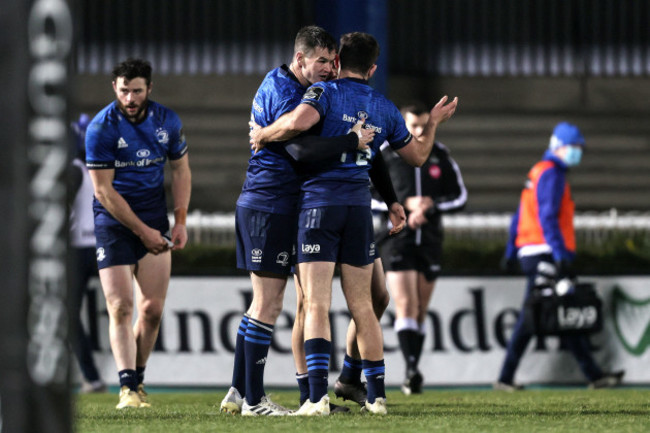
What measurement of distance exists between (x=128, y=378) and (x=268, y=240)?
4.15 feet

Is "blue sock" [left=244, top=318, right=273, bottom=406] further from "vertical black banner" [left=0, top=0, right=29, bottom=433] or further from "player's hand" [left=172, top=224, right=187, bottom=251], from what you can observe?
"vertical black banner" [left=0, top=0, right=29, bottom=433]

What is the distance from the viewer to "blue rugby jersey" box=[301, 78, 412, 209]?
5488mm

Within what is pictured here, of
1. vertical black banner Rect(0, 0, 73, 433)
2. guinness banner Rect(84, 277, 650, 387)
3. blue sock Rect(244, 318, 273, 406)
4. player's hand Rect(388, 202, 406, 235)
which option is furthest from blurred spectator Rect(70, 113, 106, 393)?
vertical black banner Rect(0, 0, 73, 433)

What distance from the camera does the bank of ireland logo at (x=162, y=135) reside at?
6590mm

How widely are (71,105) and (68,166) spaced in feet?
0.41

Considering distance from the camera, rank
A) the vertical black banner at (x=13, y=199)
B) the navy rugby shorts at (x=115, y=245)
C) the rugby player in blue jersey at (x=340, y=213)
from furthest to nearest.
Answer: the navy rugby shorts at (x=115, y=245) < the rugby player in blue jersey at (x=340, y=213) < the vertical black banner at (x=13, y=199)

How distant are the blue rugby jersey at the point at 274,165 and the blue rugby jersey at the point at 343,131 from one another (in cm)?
17

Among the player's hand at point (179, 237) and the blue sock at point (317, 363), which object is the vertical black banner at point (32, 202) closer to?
the blue sock at point (317, 363)

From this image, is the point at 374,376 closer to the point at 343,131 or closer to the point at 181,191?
the point at 343,131

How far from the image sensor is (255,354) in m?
5.66

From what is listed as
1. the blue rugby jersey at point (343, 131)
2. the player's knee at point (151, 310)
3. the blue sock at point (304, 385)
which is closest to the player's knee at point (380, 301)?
the blue sock at point (304, 385)

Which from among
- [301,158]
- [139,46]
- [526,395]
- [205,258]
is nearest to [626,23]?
[139,46]

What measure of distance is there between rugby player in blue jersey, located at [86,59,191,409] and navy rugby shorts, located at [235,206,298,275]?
942 mm

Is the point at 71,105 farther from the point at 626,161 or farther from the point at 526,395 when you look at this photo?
the point at 626,161
